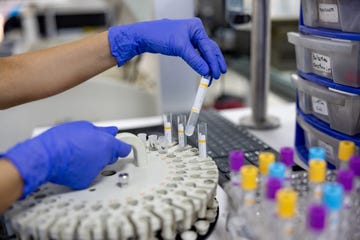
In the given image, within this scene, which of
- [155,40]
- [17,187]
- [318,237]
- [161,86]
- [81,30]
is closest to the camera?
[318,237]

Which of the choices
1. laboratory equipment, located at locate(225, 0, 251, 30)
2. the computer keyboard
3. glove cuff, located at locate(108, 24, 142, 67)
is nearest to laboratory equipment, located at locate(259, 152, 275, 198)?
the computer keyboard

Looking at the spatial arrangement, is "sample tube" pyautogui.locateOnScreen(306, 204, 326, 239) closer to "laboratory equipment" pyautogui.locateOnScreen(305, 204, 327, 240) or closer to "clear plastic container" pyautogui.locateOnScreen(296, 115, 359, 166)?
"laboratory equipment" pyautogui.locateOnScreen(305, 204, 327, 240)

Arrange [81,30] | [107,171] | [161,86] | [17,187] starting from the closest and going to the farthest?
1. [17,187]
2. [107,171]
3. [161,86]
4. [81,30]

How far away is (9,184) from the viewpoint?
0.56 meters

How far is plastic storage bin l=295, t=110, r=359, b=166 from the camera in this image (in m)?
0.79

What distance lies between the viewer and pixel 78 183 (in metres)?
0.62

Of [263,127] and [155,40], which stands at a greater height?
[155,40]

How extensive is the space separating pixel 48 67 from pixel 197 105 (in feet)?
1.34

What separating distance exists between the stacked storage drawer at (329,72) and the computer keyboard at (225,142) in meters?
0.11

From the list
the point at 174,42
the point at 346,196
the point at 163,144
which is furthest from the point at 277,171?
the point at 174,42

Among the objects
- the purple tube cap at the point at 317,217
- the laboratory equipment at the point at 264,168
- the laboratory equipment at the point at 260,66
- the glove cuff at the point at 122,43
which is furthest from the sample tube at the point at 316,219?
the laboratory equipment at the point at 260,66

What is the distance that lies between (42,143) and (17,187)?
0.08 m

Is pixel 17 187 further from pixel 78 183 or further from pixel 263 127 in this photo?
pixel 263 127

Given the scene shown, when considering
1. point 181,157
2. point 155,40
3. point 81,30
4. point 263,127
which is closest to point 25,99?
point 155,40
